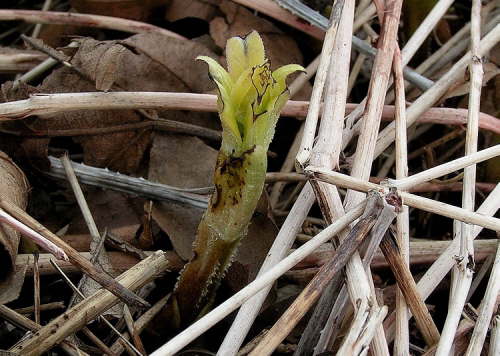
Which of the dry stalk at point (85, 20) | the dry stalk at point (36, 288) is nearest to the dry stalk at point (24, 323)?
the dry stalk at point (36, 288)

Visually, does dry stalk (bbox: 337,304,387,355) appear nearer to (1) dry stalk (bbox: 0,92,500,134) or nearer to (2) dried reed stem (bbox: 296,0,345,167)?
(2) dried reed stem (bbox: 296,0,345,167)

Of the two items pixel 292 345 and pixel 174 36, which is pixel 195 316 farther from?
pixel 174 36

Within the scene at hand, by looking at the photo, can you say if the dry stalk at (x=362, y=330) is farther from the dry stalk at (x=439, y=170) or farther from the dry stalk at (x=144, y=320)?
the dry stalk at (x=144, y=320)

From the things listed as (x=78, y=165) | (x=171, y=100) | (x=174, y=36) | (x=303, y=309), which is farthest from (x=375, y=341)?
(x=174, y=36)


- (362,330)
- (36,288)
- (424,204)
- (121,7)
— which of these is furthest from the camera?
→ (121,7)

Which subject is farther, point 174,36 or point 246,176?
point 174,36

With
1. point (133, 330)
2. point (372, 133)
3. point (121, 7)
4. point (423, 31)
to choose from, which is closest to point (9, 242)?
point (133, 330)

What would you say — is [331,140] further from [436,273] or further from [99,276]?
[99,276]
